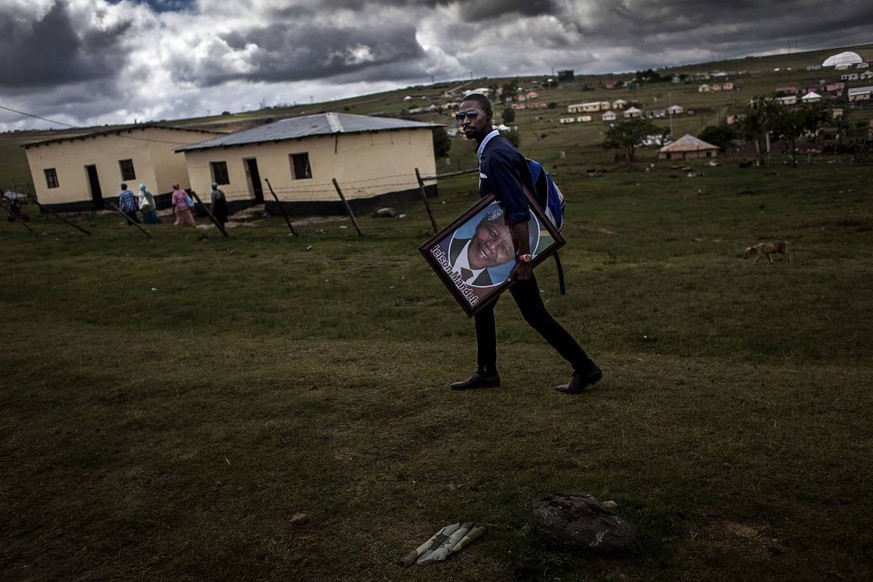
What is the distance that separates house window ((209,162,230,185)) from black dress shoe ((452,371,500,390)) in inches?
1118

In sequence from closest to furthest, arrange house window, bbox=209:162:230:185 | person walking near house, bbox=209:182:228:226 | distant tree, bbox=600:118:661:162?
person walking near house, bbox=209:182:228:226 → house window, bbox=209:162:230:185 → distant tree, bbox=600:118:661:162

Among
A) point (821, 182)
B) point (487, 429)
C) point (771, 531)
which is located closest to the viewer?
point (771, 531)

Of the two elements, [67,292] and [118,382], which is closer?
[118,382]

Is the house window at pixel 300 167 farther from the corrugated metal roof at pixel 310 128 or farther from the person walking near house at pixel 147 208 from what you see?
the person walking near house at pixel 147 208

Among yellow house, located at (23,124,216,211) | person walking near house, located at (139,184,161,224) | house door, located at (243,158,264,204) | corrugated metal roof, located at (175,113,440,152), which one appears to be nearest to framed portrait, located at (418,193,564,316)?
corrugated metal roof, located at (175,113,440,152)

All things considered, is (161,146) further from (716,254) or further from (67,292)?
(716,254)

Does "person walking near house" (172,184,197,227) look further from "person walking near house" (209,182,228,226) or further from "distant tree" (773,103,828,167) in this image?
"distant tree" (773,103,828,167)

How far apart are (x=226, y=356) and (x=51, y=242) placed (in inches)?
679

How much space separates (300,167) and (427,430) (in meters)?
25.9

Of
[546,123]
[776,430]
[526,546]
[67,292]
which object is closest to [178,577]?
[526,546]

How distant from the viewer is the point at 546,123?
10175 centimetres

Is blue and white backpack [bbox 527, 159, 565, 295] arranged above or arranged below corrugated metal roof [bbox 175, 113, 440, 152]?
below

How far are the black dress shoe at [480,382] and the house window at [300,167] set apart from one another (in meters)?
24.5

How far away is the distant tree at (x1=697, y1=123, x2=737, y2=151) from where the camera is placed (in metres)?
49.4
